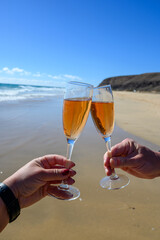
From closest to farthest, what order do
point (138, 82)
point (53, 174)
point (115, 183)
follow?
point (53, 174) < point (115, 183) < point (138, 82)

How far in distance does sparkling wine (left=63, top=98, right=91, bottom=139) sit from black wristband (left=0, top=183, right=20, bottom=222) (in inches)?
18.1

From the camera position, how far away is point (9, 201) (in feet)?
3.40

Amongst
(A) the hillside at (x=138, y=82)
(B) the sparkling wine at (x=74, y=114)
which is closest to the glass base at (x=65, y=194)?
(B) the sparkling wine at (x=74, y=114)

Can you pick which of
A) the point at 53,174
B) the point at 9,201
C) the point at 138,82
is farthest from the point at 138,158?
the point at 138,82

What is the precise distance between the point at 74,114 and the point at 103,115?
0.84 ft

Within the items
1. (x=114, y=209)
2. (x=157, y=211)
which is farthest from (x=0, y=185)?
(x=157, y=211)

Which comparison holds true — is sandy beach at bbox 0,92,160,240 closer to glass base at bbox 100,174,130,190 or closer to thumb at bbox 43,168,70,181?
glass base at bbox 100,174,130,190

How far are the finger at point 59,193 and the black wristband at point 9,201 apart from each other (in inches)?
12.0

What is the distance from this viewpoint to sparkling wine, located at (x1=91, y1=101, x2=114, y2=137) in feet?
4.42

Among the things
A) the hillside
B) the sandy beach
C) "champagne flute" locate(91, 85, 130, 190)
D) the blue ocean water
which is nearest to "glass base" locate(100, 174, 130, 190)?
the sandy beach

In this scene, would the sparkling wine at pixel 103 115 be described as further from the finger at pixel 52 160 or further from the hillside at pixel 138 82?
the hillside at pixel 138 82

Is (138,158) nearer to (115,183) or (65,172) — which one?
(115,183)

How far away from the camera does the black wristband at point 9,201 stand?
103cm

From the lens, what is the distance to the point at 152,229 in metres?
1.30
